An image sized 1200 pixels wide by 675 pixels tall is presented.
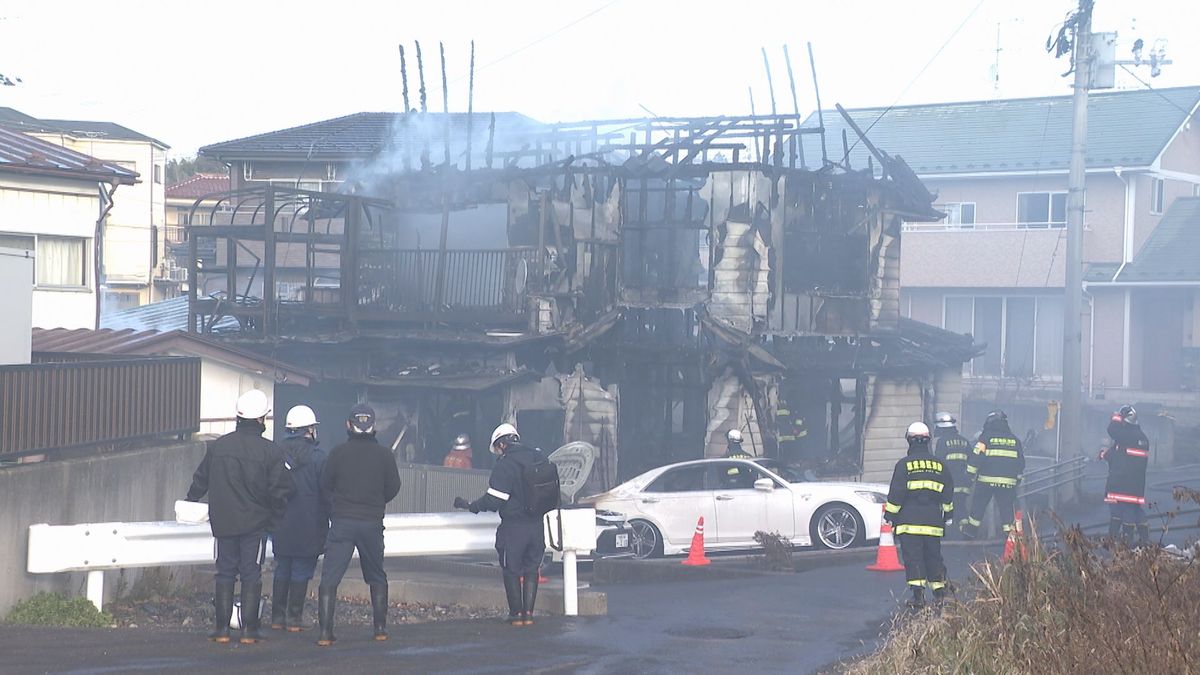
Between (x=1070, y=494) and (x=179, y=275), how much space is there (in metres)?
42.3

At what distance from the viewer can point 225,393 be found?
18719mm

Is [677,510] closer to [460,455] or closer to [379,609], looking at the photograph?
[460,455]

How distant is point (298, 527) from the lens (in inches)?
391

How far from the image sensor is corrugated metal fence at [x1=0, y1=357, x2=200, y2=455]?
11078 millimetres

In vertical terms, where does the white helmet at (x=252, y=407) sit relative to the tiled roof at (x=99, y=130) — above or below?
below

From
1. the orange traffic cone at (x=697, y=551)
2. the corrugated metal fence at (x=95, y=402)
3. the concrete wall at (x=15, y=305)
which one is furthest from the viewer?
the orange traffic cone at (x=697, y=551)

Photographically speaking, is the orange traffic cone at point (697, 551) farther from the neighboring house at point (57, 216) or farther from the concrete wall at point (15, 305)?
the neighboring house at point (57, 216)

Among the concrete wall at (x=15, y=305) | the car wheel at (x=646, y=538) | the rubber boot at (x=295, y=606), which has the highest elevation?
the concrete wall at (x=15, y=305)

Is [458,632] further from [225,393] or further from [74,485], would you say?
[225,393]

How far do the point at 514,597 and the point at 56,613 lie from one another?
11.1ft

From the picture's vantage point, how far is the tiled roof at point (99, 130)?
59.5 metres

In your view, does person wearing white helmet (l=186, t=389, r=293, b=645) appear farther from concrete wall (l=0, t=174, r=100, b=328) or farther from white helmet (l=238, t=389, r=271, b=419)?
concrete wall (l=0, t=174, r=100, b=328)

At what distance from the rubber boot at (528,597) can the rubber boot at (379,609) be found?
1.34 m

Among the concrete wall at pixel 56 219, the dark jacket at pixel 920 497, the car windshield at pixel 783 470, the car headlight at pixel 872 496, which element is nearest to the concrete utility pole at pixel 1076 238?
the car headlight at pixel 872 496
